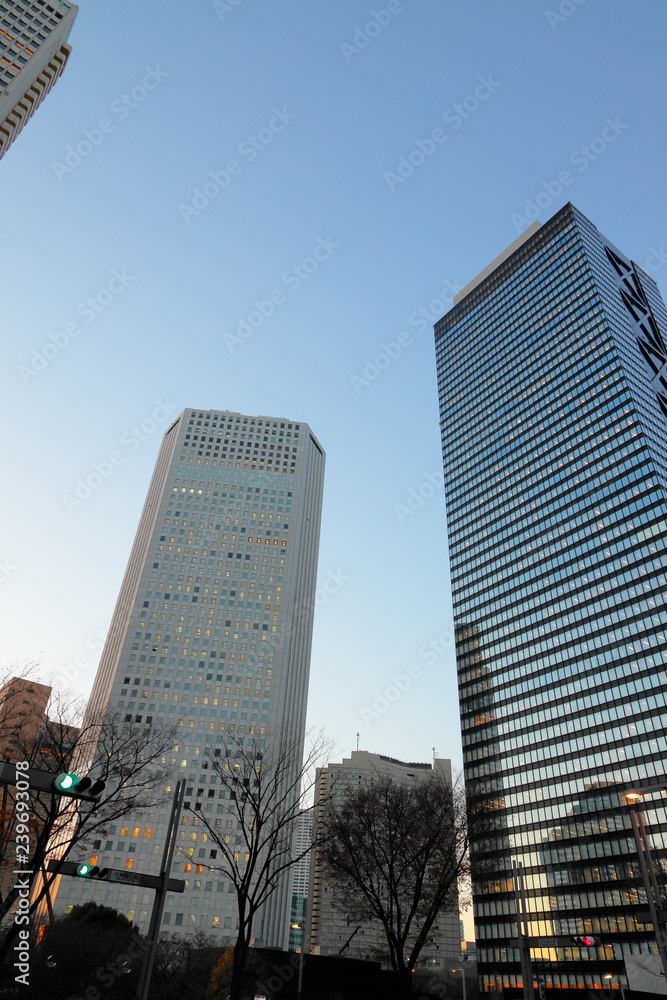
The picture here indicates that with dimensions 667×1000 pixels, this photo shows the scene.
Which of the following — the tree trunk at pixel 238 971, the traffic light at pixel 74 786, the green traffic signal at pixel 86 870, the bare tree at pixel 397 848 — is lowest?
the tree trunk at pixel 238 971

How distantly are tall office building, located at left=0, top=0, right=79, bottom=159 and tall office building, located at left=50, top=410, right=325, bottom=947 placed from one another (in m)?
79.7

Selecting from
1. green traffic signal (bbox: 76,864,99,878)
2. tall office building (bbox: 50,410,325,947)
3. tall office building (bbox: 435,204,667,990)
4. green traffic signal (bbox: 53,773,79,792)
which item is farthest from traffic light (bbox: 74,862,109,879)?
tall office building (bbox: 435,204,667,990)

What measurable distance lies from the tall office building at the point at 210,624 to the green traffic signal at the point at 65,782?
91.9 meters

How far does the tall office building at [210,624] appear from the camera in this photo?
102 m

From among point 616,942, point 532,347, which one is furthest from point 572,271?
point 616,942

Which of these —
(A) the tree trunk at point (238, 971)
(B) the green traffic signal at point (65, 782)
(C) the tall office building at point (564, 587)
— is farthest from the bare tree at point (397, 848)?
(C) the tall office building at point (564, 587)

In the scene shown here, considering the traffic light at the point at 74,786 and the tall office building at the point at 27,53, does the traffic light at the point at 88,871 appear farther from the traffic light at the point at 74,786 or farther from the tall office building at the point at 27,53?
the tall office building at the point at 27,53

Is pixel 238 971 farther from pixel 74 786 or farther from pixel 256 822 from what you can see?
pixel 74 786

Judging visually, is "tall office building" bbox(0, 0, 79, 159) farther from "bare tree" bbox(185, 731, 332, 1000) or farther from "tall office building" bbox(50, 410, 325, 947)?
"tall office building" bbox(50, 410, 325, 947)

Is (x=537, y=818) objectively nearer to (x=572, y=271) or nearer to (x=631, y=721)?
(x=631, y=721)

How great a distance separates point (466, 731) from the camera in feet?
449

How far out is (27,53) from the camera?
66750 mm

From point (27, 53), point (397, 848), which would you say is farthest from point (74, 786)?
Answer: point (27, 53)

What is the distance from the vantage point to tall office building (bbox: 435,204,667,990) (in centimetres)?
10438
